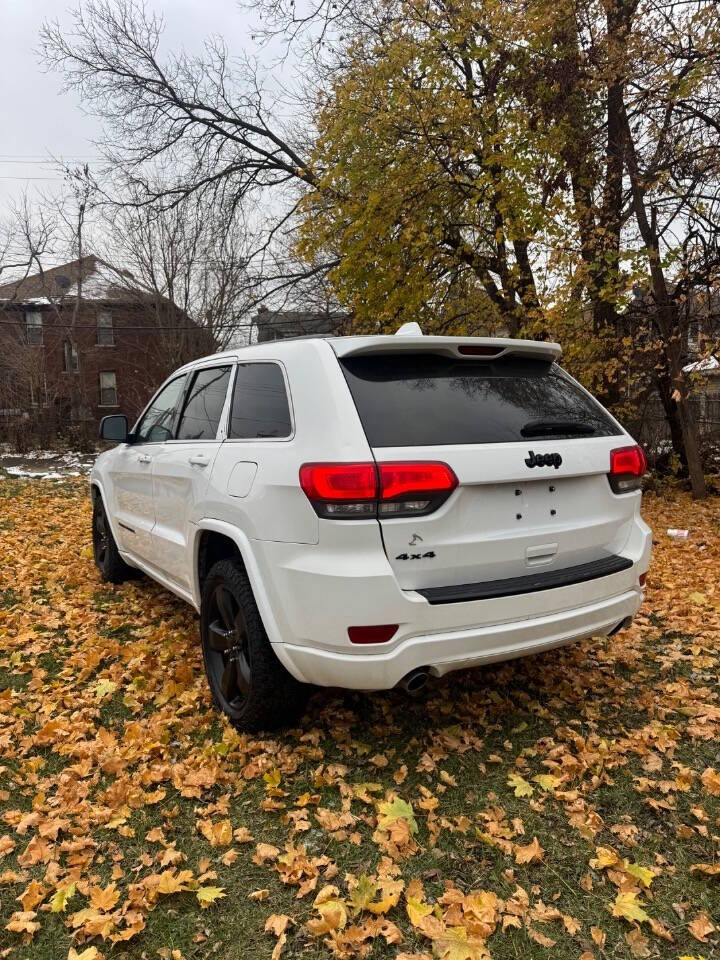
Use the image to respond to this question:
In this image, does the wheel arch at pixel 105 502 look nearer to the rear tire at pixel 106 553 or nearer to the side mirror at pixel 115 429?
the rear tire at pixel 106 553

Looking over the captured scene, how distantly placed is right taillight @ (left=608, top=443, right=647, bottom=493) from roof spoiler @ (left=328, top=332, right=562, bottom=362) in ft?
2.06

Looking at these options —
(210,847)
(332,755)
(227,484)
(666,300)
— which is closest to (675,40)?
(666,300)

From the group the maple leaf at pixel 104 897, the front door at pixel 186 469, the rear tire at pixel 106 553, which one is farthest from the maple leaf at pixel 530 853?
the rear tire at pixel 106 553

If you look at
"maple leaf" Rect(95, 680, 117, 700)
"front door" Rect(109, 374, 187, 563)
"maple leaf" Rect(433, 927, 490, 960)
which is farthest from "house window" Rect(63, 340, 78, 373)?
"maple leaf" Rect(433, 927, 490, 960)

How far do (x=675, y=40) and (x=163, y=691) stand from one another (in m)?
9.93

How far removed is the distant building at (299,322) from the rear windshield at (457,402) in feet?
49.7

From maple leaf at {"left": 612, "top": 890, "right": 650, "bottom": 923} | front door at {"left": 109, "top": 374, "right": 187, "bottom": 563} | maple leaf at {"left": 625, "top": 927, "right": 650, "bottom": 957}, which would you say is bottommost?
maple leaf at {"left": 625, "top": 927, "right": 650, "bottom": 957}

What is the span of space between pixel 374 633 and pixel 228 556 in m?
1.11

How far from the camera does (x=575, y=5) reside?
910 centimetres

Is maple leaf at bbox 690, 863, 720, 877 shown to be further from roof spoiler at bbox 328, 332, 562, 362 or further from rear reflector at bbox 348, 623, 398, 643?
roof spoiler at bbox 328, 332, 562, 362

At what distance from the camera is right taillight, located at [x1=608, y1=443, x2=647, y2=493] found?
3125 millimetres

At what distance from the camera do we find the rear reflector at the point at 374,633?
2.53 meters

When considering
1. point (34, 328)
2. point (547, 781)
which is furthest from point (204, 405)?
point (34, 328)

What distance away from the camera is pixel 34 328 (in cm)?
3438
